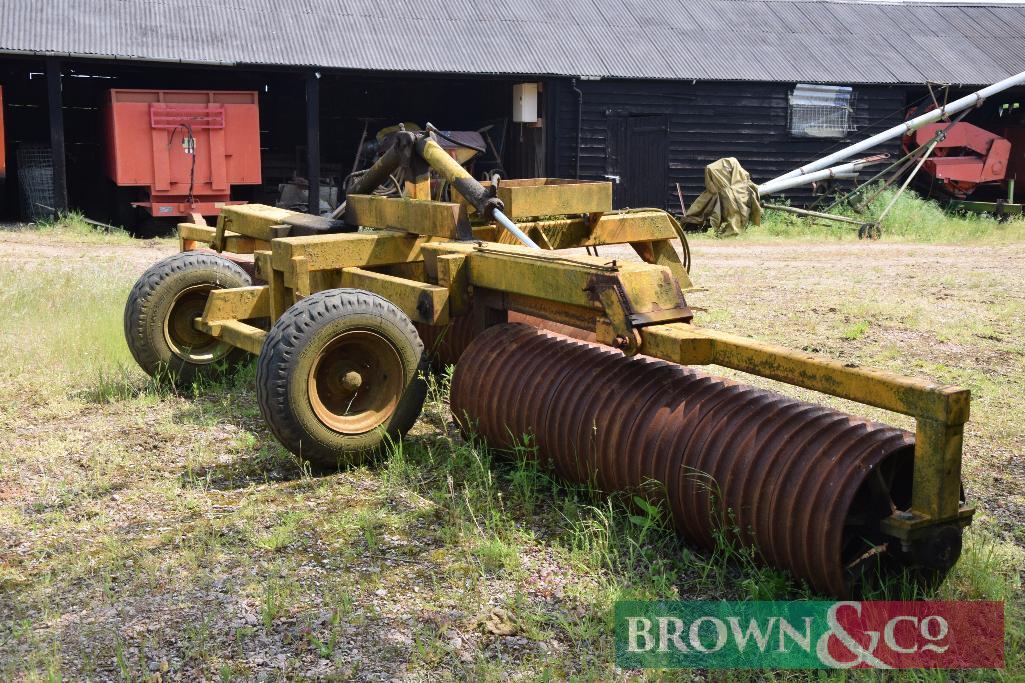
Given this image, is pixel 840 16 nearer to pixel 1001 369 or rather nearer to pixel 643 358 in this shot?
pixel 1001 369

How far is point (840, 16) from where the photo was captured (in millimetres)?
20328

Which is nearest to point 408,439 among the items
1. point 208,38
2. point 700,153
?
point 208,38

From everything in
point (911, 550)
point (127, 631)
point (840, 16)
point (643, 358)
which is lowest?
point (127, 631)

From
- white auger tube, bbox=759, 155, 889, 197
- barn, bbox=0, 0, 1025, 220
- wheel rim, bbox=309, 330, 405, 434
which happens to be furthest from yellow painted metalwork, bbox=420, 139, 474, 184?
white auger tube, bbox=759, 155, 889, 197

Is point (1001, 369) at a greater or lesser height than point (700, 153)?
lesser

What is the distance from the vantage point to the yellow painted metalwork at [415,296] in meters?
4.46

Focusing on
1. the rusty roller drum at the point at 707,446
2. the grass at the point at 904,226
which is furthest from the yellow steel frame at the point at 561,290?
the grass at the point at 904,226

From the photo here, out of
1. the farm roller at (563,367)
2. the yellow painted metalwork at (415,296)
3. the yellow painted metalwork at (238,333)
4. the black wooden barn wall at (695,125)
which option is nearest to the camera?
the farm roller at (563,367)

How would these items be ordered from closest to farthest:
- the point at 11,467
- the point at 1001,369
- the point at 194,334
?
1. the point at 11,467
2. the point at 194,334
3. the point at 1001,369

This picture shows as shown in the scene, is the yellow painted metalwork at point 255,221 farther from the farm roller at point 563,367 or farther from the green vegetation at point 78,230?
the green vegetation at point 78,230

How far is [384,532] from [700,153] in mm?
15223

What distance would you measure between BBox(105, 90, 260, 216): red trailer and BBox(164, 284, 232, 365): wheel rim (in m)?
9.66

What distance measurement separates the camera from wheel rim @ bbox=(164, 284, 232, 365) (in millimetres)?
5727

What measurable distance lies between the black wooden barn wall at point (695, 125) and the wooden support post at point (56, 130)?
24.6 ft
